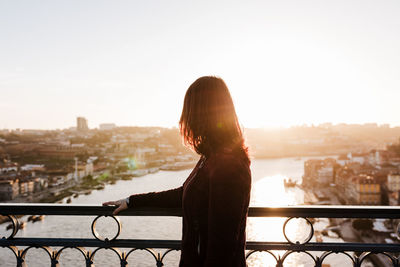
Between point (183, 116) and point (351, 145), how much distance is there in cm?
6089

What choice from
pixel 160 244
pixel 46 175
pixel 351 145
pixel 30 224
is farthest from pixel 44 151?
pixel 351 145

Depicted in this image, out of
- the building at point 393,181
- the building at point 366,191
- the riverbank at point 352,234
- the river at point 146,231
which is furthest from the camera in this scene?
the building at point 393,181

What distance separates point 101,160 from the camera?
38531 mm

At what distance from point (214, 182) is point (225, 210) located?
49 millimetres

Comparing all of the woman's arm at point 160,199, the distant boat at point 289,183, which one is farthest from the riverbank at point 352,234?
the woman's arm at point 160,199

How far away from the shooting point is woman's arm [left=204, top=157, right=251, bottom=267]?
1.92ft

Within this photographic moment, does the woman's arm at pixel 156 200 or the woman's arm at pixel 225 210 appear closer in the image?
the woman's arm at pixel 225 210

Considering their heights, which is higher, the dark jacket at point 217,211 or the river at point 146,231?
the dark jacket at point 217,211

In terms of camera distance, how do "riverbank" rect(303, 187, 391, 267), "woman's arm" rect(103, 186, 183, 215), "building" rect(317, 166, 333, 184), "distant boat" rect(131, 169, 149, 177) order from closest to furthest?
1. "woman's arm" rect(103, 186, 183, 215)
2. "riverbank" rect(303, 187, 391, 267)
3. "building" rect(317, 166, 333, 184)
4. "distant boat" rect(131, 169, 149, 177)

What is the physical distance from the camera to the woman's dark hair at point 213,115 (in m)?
0.65

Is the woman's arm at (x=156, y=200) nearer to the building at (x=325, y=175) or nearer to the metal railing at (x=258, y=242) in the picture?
the metal railing at (x=258, y=242)

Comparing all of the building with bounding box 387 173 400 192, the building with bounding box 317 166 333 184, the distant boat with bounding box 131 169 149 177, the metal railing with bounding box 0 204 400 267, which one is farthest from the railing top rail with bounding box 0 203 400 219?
the building with bounding box 317 166 333 184

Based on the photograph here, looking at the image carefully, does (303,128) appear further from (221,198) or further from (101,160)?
(221,198)

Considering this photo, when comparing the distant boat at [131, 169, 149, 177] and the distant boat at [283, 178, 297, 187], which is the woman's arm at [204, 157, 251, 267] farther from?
the distant boat at [131, 169, 149, 177]
